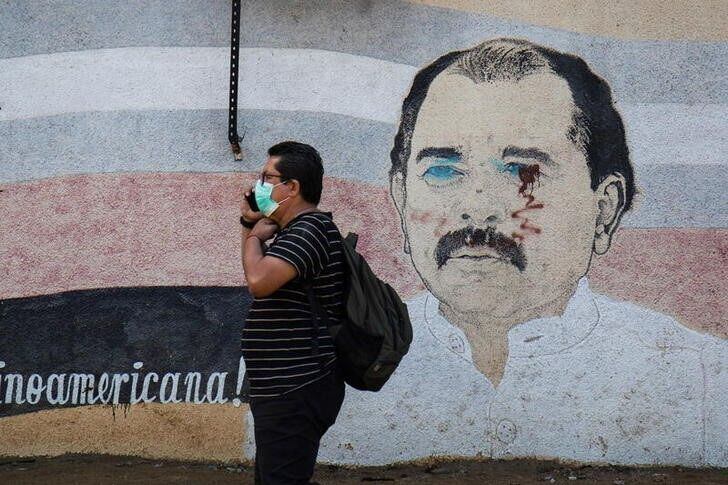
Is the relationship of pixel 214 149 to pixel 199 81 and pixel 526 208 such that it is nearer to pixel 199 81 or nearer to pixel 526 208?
pixel 199 81

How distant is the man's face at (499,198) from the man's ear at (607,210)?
40 millimetres

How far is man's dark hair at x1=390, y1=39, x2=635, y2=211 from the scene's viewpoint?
18.8ft

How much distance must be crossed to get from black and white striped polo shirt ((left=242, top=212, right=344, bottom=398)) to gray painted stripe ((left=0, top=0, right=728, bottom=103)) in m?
2.70

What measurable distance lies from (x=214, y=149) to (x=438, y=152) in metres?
1.31

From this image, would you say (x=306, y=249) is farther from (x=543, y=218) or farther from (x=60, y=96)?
(x=60, y=96)

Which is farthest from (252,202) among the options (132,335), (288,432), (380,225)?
(132,335)

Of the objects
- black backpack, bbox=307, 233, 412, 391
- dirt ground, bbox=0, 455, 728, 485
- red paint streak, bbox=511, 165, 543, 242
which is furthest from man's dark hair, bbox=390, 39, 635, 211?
black backpack, bbox=307, 233, 412, 391

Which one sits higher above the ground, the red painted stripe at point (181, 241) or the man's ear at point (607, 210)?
the man's ear at point (607, 210)

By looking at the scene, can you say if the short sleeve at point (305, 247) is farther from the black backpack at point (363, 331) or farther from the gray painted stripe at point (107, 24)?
the gray painted stripe at point (107, 24)

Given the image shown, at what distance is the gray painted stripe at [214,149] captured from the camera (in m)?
5.70

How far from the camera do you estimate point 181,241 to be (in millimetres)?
5734

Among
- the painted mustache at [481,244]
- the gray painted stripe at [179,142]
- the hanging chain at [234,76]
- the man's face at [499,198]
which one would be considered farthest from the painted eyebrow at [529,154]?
the hanging chain at [234,76]

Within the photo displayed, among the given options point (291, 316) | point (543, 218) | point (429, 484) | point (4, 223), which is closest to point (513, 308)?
point (543, 218)

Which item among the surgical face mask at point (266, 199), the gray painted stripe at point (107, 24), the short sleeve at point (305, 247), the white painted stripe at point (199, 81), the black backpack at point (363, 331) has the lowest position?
the black backpack at point (363, 331)
